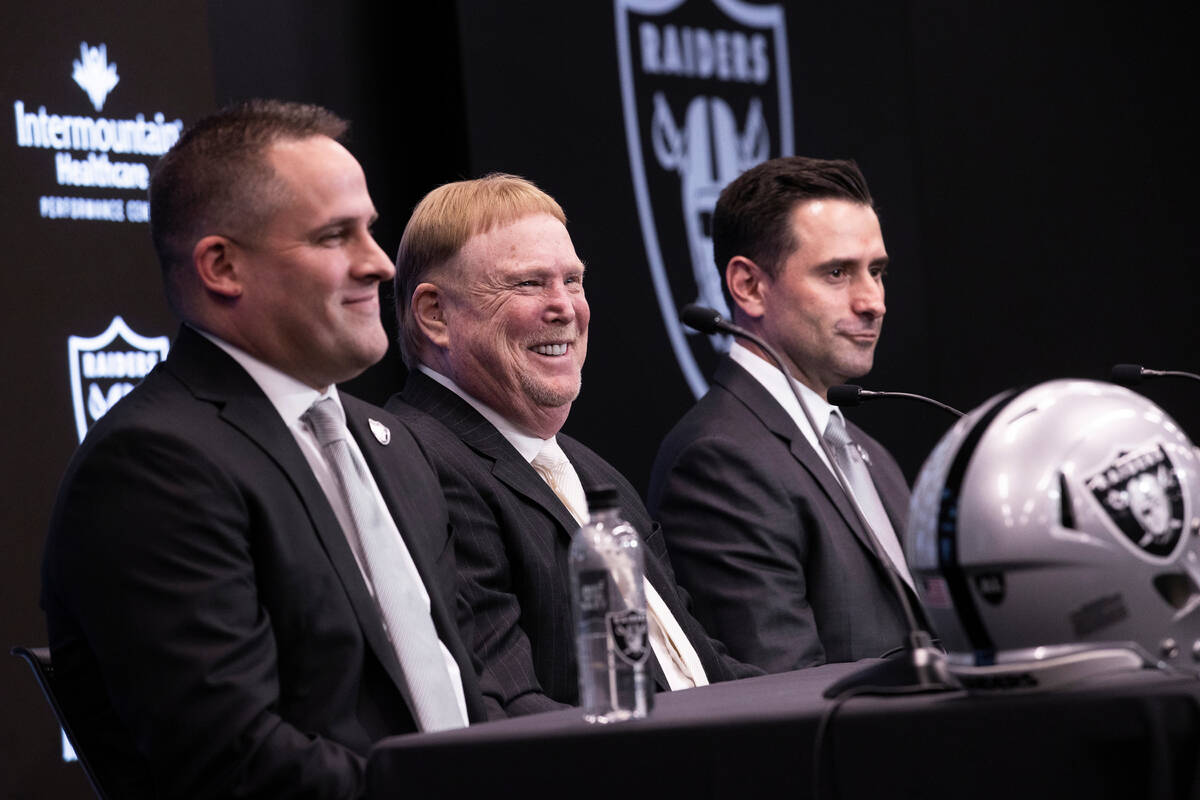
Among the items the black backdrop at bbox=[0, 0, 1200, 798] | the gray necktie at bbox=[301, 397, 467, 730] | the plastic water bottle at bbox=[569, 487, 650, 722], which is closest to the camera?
the plastic water bottle at bbox=[569, 487, 650, 722]

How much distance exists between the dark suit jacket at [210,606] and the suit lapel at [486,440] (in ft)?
2.31

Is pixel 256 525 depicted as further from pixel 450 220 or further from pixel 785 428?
pixel 785 428

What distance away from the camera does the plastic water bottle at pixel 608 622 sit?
1849 millimetres

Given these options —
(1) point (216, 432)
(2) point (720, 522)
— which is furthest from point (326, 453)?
(2) point (720, 522)

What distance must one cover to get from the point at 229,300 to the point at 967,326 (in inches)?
199

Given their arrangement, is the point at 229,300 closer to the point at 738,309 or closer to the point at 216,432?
the point at 216,432

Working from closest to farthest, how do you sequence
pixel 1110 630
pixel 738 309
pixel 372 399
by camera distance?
pixel 1110 630, pixel 738 309, pixel 372 399

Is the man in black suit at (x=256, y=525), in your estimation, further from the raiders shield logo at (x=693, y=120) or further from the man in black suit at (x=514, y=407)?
the raiders shield logo at (x=693, y=120)

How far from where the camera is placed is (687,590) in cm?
344

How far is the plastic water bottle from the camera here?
1.85 meters

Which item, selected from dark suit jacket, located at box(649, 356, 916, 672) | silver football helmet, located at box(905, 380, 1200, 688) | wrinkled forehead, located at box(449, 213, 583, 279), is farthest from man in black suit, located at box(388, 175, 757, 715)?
silver football helmet, located at box(905, 380, 1200, 688)

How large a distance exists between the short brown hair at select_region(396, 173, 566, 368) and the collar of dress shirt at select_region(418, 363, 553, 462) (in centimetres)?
14

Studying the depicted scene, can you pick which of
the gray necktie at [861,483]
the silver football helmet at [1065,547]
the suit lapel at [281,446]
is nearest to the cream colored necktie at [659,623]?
the suit lapel at [281,446]

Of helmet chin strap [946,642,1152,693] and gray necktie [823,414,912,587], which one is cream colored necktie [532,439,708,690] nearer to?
gray necktie [823,414,912,587]
